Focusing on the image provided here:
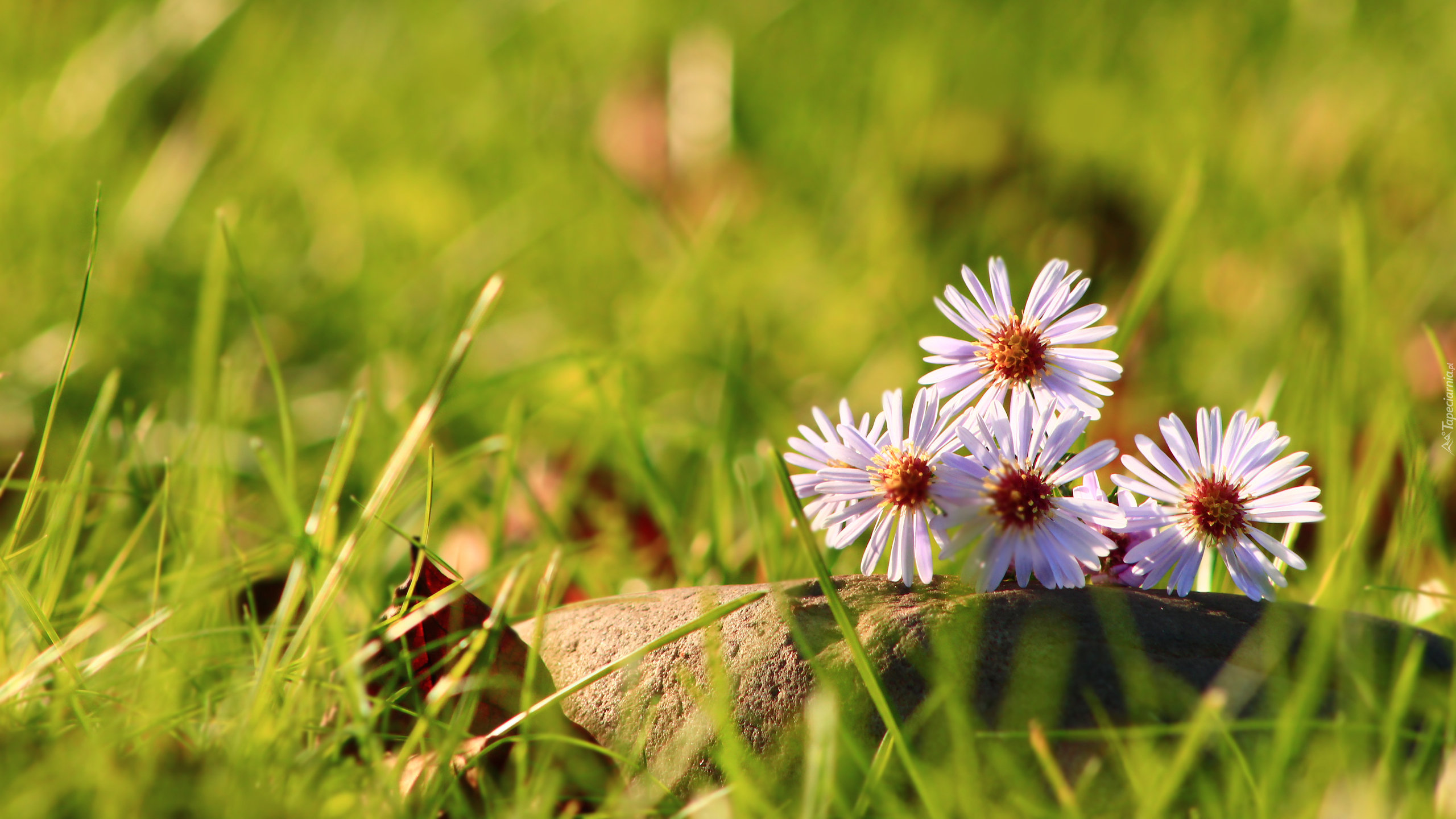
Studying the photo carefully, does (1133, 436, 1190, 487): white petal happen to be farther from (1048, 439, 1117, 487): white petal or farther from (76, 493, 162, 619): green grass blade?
(76, 493, 162, 619): green grass blade

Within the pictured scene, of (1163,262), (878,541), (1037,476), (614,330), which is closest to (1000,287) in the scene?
(1037,476)

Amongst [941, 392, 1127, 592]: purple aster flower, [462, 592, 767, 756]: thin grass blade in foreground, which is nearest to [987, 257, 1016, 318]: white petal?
[941, 392, 1127, 592]: purple aster flower

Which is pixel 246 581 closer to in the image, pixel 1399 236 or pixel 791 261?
pixel 791 261

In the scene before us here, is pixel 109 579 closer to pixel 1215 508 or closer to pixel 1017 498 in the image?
pixel 1017 498

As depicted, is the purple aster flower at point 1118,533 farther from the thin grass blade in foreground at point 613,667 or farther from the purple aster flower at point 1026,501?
the thin grass blade in foreground at point 613,667

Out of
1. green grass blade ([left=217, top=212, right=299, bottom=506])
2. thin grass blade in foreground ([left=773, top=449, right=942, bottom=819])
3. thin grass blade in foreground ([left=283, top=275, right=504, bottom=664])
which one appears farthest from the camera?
green grass blade ([left=217, top=212, right=299, bottom=506])

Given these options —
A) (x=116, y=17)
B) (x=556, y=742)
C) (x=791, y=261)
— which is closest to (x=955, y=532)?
(x=556, y=742)
